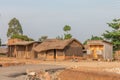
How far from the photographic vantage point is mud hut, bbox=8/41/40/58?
63875 millimetres

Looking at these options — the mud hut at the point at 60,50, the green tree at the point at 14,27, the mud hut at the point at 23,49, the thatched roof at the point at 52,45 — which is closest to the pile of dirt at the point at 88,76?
the thatched roof at the point at 52,45

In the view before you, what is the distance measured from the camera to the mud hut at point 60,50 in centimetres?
5762

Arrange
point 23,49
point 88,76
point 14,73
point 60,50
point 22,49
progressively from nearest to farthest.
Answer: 1. point 88,76
2. point 14,73
3. point 60,50
4. point 23,49
5. point 22,49

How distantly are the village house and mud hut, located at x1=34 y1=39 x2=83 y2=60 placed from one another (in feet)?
10.0

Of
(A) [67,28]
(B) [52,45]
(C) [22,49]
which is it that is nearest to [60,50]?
(B) [52,45]

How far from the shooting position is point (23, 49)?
216 feet

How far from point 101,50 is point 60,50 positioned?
7.29m

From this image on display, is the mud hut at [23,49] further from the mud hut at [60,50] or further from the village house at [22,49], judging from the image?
the mud hut at [60,50]

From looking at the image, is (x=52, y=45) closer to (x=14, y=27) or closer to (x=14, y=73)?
(x=14, y=73)

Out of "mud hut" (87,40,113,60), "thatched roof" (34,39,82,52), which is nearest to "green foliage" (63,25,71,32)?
"thatched roof" (34,39,82,52)

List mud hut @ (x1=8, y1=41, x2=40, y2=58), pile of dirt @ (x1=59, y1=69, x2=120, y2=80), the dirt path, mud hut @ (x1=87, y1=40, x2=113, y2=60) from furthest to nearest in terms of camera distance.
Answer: mud hut @ (x1=8, y1=41, x2=40, y2=58)
mud hut @ (x1=87, y1=40, x2=113, y2=60)
the dirt path
pile of dirt @ (x1=59, y1=69, x2=120, y2=80)

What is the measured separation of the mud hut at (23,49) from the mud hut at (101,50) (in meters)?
12.2

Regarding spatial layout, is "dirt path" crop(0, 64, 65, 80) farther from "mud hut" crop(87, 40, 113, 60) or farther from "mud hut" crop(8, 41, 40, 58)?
"mud hut" crop(8, 41, 40, 58)

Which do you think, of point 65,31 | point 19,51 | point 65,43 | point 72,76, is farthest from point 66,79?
point 65,31
